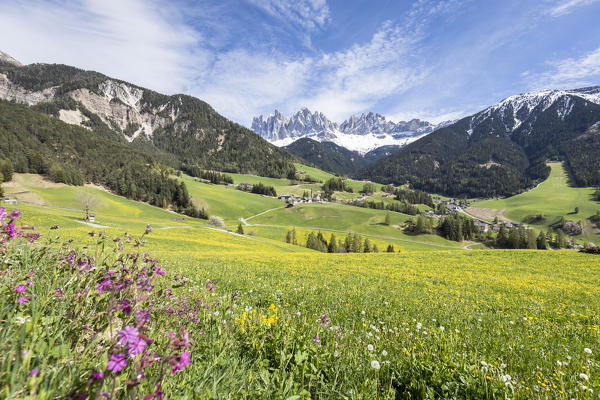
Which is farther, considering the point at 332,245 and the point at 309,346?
the point at 332,245

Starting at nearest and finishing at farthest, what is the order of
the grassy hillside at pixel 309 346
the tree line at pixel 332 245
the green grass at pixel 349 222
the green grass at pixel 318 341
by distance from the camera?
the grassy hillside at pixel 309 346 < the green grass at pixel 318 341 < the tree line at pixel 332 245 < the green grass at pixel 349 222

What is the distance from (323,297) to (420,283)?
8.37 m

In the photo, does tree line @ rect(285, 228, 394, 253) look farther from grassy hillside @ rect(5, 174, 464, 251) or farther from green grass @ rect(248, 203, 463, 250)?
green grass @ rect(248, 203, 463, 250)

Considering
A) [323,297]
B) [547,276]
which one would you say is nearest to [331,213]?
[547,276]

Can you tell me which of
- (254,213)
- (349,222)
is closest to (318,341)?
(349,222)

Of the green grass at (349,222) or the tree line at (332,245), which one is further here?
the green grass at (349,222)

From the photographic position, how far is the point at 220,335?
11.8 ft

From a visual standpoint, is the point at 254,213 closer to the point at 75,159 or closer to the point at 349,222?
the point at 349,222

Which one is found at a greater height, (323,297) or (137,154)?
(137,154)

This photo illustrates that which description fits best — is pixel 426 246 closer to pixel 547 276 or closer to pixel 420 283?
pixel 547 276

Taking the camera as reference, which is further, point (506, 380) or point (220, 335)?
point (220, 335)

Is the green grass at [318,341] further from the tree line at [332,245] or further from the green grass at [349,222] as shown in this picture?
the green grass at [349,222]

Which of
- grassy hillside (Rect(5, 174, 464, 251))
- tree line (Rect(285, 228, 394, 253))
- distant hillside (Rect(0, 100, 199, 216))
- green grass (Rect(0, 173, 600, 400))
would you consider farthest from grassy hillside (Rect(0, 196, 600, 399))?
distant hillside (Rect(0, 100, 199, 216))

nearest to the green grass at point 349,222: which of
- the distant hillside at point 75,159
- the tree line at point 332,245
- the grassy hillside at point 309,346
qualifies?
the tree line at point 332,245
